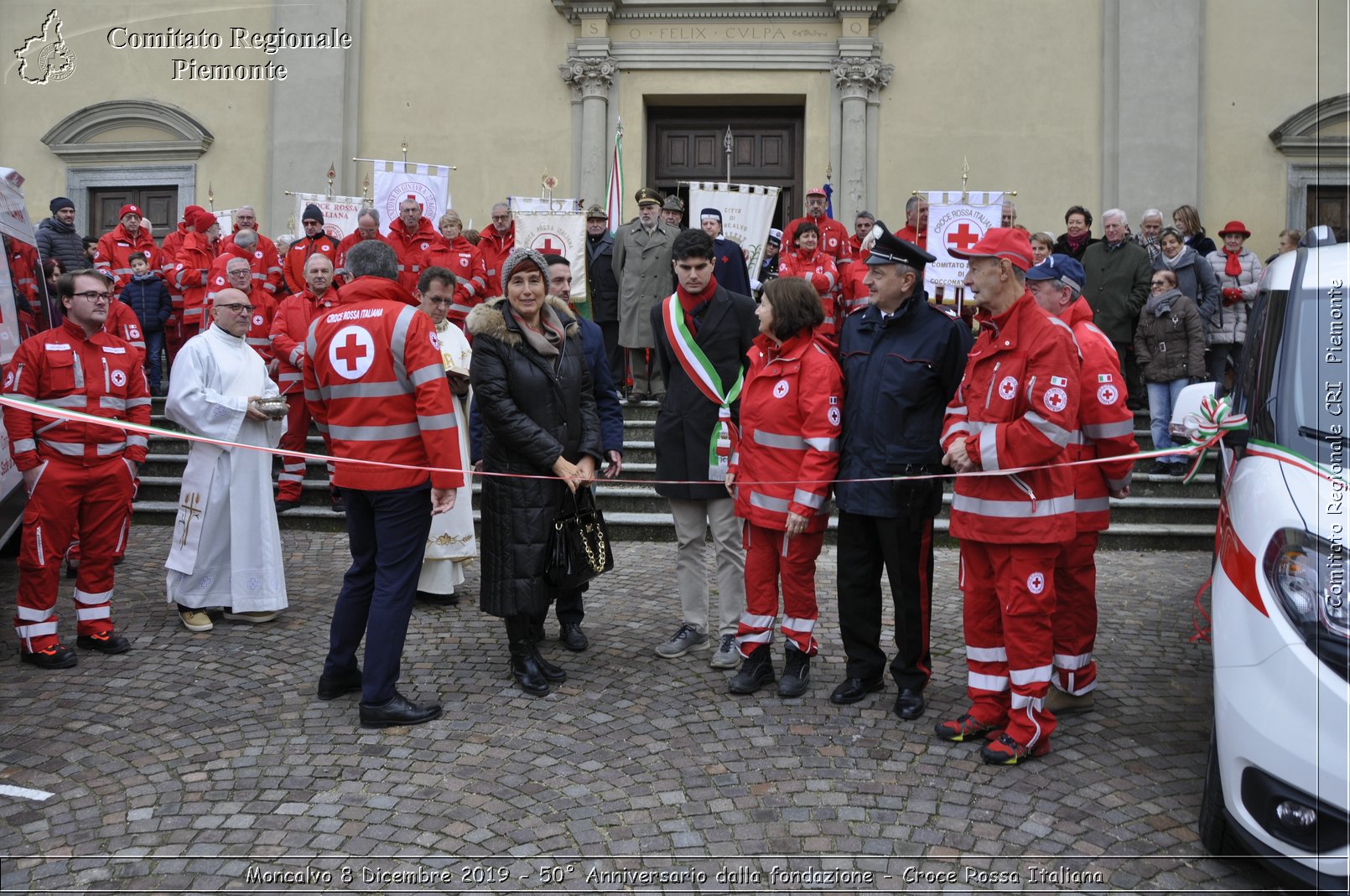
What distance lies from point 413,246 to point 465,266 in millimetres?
571

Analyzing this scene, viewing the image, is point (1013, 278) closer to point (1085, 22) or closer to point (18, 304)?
point (18, 304)

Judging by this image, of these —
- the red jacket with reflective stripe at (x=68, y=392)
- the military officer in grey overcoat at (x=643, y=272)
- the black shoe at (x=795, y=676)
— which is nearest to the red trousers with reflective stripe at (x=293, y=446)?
the military officer in grey overcoat at (x=643, y=272)

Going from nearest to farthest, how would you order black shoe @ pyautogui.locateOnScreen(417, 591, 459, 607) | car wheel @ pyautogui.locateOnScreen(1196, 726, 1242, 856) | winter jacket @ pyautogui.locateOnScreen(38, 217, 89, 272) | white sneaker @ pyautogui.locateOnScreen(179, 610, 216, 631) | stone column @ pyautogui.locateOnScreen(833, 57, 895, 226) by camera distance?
car wheel @ pyautogui.locateOnScreen(1196, 726, 1242, 856) < white sneaker @ pyautogui.locateOnScreen(179, 610, 216, 631) < black shoe @ pyautogui.locateOnScreen(417, 591, 459, 607) < winter jacket @ pyautogui.locateOnScreen(38, 217, 89, 272) < stone column @ pyautogui.locateOnScreen(833, 57, 895, 226)

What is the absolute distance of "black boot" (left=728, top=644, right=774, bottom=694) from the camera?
17.4 ft

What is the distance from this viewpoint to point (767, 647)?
5363 millimetres

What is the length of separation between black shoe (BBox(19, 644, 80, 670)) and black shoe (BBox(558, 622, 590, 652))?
8.35 feet

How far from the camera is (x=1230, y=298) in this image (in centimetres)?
1094

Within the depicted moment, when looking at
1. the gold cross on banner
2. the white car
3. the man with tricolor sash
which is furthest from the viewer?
the gold cross on banner

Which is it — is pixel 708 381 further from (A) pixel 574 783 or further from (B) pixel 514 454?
(A) pixel 574 783

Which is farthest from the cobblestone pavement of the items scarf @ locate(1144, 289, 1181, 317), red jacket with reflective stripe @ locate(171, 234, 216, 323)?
red jacket with reflective stripe @ locate(171, 234, 216, 323)

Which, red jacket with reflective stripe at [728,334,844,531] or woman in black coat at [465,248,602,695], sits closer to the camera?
red jacket with reflective stripe at [728,334,844,531]

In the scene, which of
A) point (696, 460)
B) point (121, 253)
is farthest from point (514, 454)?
point (121, 253)

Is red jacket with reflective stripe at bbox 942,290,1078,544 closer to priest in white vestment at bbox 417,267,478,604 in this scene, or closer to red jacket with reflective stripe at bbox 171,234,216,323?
priest in white vestment at bbox 417,267,478,604

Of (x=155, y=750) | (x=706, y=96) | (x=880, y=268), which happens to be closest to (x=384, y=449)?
(x=155, y=750)
